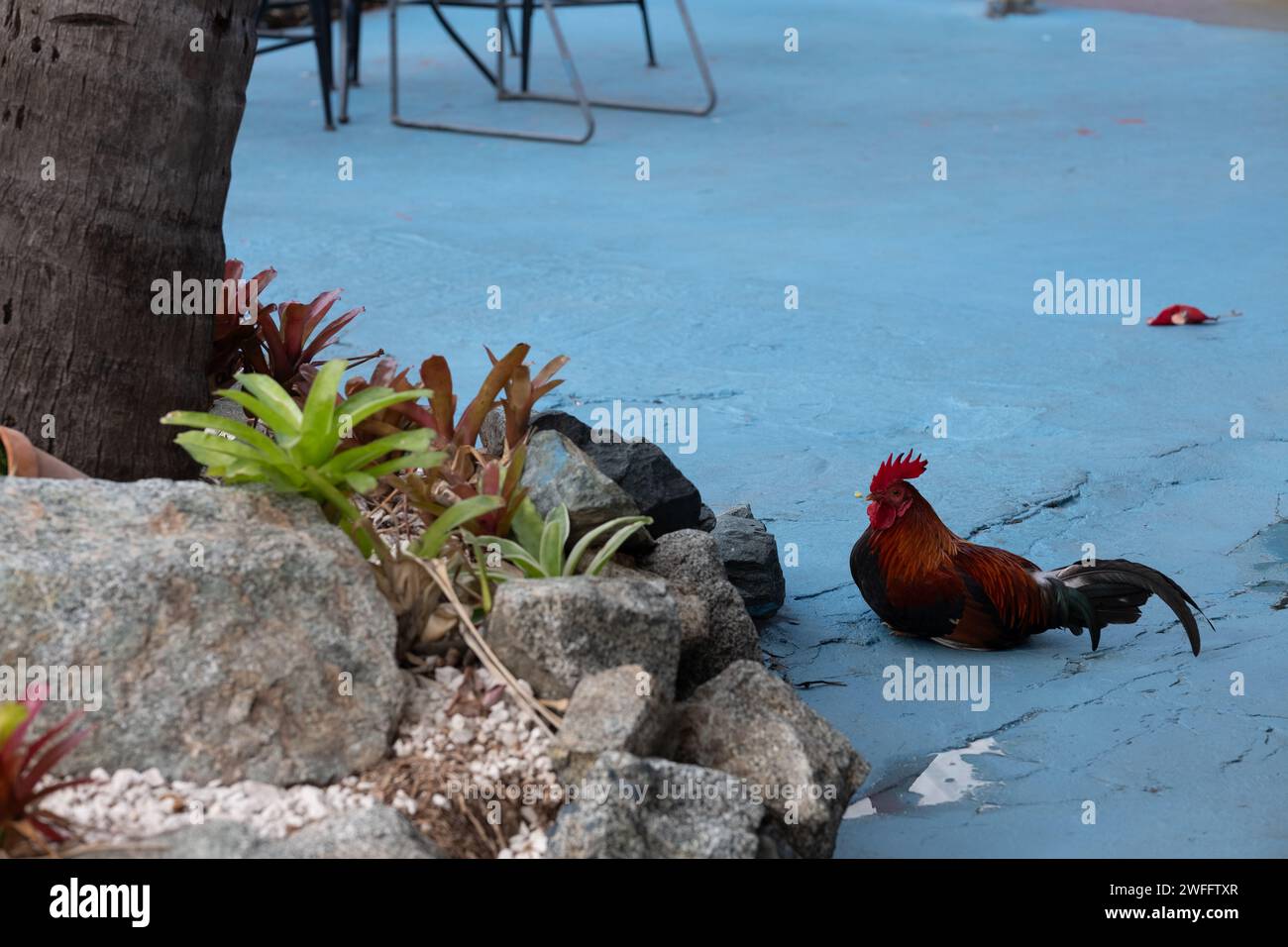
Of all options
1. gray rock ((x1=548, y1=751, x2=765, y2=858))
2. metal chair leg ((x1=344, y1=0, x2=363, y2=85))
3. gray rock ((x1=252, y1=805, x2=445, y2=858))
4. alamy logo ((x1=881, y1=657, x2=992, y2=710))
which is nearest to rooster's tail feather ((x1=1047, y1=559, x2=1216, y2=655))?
alamy logo ((x1=881, y1=657, x2=992, y2=710))

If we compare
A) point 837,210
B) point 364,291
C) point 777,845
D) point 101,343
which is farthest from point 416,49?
point 777,845

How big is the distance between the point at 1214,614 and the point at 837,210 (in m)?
3.94

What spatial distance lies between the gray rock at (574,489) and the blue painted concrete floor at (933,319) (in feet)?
1.94

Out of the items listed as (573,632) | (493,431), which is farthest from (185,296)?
(573,632)

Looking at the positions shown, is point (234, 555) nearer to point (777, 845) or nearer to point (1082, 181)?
point (777, 845)

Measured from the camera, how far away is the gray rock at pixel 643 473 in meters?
3.04

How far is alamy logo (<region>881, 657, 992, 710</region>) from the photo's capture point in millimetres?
2977

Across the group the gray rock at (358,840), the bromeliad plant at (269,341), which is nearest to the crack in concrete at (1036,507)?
the bromeliad plant at (269,341)

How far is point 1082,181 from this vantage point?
730 cm

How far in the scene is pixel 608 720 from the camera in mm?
2117

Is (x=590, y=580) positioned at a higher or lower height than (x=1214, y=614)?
higher

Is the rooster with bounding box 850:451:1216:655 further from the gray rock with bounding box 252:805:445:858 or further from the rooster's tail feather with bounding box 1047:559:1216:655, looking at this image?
the gray rock with bounding box 252:805:445:858

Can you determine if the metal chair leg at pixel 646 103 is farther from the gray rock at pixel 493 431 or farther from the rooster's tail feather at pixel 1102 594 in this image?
the rooster's tail feather at pixel 1102 594
